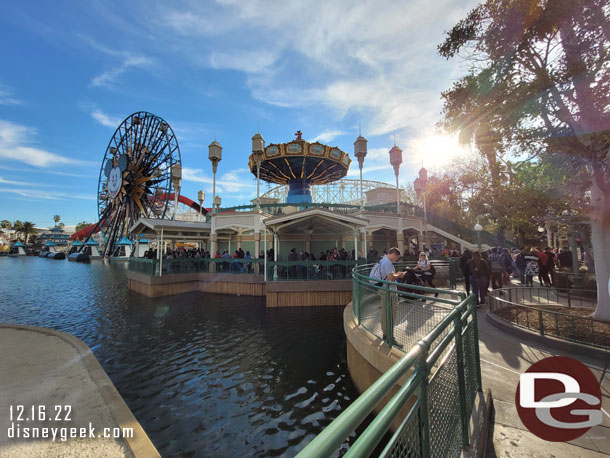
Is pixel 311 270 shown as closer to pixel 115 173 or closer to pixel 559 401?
pixel 559 401

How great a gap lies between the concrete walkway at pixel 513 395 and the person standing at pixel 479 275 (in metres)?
2.59

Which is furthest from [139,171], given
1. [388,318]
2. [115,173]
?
[388,318]

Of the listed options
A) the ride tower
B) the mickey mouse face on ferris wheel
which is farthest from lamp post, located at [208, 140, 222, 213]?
the mickey mouse face on ferris wheel

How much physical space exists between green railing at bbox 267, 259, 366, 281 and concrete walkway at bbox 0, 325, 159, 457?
8176 mm

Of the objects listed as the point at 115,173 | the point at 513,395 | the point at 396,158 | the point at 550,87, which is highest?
the point at 115,173

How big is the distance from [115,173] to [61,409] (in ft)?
148

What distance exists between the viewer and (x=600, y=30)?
5832 millimetres

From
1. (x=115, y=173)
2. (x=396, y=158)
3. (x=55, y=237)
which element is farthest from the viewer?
(x=55, y=237)

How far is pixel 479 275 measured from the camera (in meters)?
8.52

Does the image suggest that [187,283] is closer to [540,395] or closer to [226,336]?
[226,336]

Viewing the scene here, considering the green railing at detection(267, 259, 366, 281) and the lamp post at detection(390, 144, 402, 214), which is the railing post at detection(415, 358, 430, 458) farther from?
the lamp post at detection(390, 144, 402, 214)

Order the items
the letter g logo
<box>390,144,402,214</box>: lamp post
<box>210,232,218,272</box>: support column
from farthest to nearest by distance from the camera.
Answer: <box>390,144,402,214</box>: lamp post < <box>210,232,218,272</box>: support column < the letter g logo

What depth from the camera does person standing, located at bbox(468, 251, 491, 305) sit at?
843cm

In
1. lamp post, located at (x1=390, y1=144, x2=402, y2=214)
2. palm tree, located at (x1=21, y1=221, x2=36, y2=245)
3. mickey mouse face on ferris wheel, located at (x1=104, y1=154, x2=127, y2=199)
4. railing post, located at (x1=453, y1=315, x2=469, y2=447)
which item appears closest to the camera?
railing post, located at (x1=453, y1=315, x2=469, y2=447)
